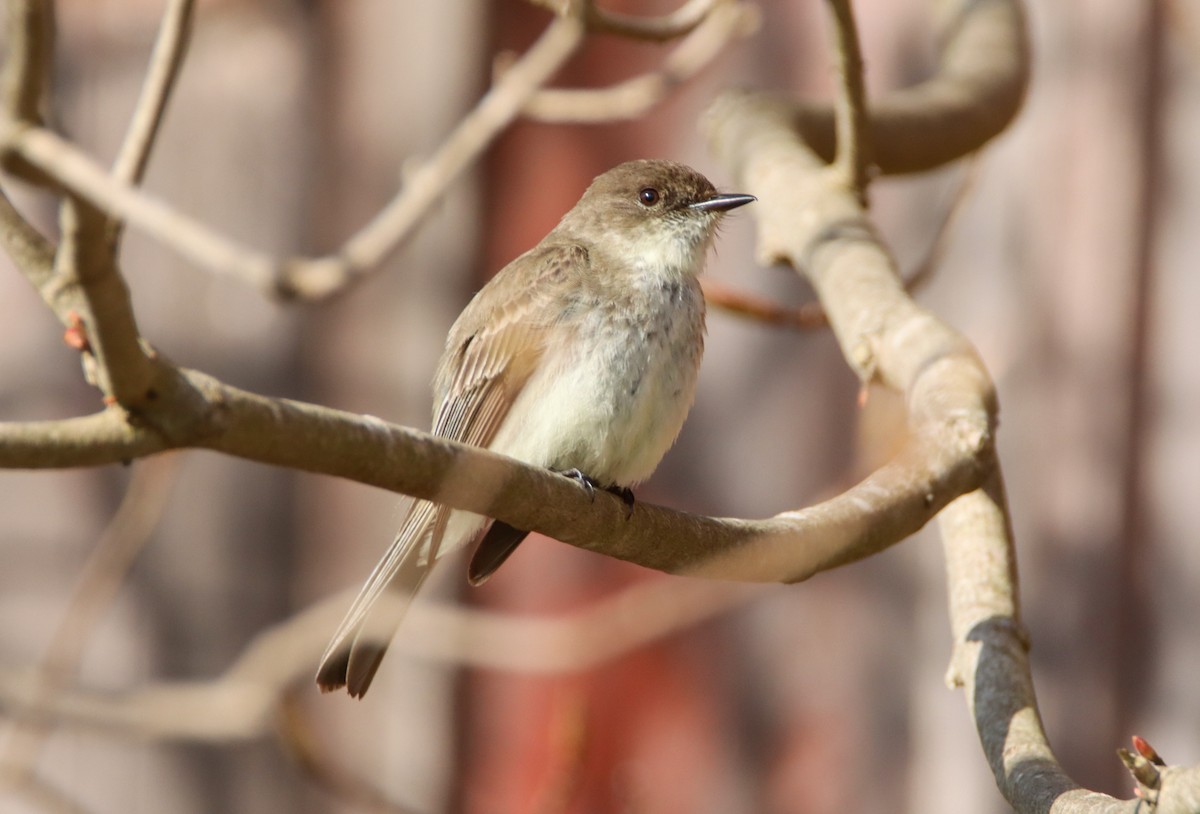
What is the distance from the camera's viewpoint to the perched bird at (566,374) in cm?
359

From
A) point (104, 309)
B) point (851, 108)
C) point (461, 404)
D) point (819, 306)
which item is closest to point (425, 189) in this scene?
point (461, 404)

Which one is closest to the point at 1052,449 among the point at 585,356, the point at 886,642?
the point at 886,642

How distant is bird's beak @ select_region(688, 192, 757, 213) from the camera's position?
4109 mm

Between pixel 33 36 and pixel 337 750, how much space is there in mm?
3165

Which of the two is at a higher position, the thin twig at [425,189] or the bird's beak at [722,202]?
the bird's beak at [722,202]

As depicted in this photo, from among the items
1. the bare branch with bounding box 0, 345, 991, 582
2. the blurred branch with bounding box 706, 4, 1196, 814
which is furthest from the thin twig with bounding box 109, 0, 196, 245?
the blurred branch with bounding box 706, 4, 1196, 814

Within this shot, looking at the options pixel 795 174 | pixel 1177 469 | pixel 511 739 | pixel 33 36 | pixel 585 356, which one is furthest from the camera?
pixel 511 739

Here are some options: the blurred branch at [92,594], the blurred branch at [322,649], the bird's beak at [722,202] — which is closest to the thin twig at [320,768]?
the blurred branch at [322,649]

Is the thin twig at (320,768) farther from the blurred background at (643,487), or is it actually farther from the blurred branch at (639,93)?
the blurred branch at (639,93)

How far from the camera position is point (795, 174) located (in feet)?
14.0

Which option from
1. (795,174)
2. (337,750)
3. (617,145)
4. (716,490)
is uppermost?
(617,145)

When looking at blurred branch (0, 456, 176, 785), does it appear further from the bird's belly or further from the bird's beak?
the bird's beak

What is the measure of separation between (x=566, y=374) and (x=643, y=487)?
58.9 inches

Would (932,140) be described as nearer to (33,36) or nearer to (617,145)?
(617,145)
